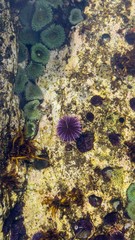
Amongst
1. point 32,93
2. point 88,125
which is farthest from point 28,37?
point 88,125

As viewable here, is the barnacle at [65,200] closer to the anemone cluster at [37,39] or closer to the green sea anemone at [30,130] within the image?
the green sea anemone at [30,130]

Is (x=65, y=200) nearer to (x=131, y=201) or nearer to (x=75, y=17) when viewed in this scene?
(x=131, y=201)

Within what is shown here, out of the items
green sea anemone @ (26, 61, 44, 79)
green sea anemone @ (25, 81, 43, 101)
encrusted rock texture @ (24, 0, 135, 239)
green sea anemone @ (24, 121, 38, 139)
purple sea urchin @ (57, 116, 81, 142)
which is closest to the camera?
encrusted rock texture @ (24, 0, 135, 239)

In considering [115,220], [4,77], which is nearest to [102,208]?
[115,220]

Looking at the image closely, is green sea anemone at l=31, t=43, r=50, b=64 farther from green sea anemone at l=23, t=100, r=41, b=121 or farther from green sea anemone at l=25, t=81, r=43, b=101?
green sea anemone at l=23, t=100, r=41, b=121

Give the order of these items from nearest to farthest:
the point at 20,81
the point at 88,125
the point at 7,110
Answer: the point at 7,110
the point at 88,125
the point at 20,81

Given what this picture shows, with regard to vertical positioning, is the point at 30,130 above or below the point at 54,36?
below

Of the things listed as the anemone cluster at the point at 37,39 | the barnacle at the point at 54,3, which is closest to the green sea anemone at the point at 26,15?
the anemone cluster at the point at 37,39

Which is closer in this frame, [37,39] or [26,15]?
[37,39]

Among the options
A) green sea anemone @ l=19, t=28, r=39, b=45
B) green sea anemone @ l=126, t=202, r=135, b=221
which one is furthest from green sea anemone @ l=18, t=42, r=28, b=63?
green sea anemone @ l=126, t=202, r=135, b=221
